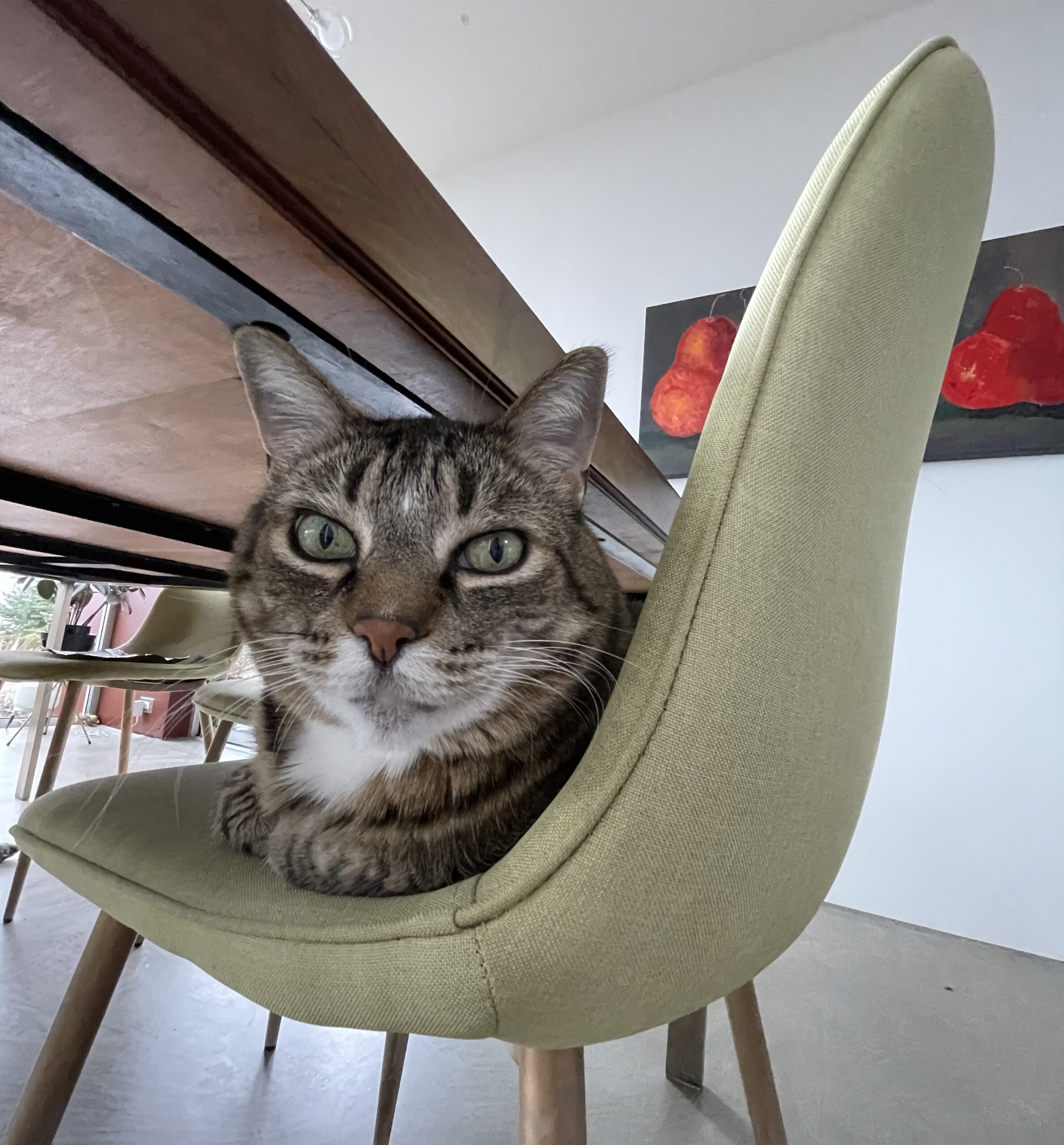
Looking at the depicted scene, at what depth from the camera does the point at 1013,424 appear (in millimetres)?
1990

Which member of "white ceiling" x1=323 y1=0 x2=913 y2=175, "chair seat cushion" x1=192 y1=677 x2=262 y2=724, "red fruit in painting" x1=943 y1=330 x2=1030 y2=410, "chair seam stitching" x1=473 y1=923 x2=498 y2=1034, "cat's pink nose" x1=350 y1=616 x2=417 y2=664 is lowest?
"chair seat cushion" x1=192 y1=677 x2=262 y2=724

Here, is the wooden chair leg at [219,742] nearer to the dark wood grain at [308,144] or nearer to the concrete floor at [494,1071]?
the concrete floor at [494,1071]

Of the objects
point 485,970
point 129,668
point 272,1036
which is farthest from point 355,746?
point 129,668

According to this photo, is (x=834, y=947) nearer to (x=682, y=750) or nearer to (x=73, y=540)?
(x=682, y=750)

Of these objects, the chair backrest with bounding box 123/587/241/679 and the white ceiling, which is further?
the white ceiling

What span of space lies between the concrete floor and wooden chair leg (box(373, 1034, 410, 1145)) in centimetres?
10

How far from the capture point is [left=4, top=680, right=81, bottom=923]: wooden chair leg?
4.87ft

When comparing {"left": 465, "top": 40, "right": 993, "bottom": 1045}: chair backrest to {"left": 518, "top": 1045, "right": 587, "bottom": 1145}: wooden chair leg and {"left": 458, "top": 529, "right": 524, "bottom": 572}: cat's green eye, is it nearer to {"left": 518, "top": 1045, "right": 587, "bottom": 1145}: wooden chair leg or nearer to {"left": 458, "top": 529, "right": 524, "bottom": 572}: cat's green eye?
{"left": 518, "top": 1045, "right": 587, "bottom": 1145}: wooden chair leg

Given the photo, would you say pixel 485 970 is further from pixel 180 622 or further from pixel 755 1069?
pixel 180 622

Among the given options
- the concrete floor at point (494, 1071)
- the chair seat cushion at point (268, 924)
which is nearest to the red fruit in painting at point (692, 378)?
the concrete floor at point (494, 1071)

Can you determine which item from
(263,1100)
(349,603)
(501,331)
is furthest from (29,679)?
(501,331)

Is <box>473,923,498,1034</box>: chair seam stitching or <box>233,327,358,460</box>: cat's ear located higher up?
<box>233,327,358,460</box>: cat's ear

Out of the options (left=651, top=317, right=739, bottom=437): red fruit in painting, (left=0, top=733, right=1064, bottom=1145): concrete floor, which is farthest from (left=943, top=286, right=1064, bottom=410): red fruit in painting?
(left=0, top=733, right=1064, bottom=1145): concrete floor

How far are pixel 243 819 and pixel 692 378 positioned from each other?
89.9 inches
